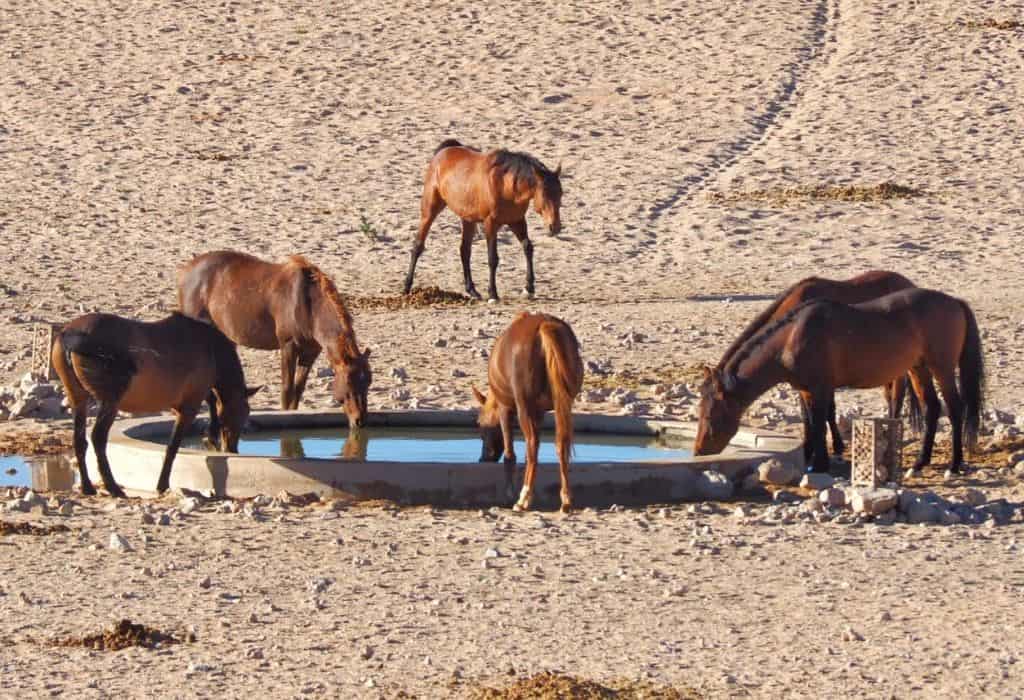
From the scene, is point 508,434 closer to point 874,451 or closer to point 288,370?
point 874,451

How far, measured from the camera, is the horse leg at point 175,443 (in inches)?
459

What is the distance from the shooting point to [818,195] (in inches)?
963

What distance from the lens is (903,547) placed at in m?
10.4

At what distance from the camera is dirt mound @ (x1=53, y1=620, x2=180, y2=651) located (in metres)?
8.58

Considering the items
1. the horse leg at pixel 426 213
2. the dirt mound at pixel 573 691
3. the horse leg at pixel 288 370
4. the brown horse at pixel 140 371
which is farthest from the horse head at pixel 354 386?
the horse leg at pixel 426 213

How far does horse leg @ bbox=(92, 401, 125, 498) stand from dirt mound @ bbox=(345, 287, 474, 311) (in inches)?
306

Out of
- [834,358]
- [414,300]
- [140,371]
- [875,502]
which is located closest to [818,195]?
[414,300]

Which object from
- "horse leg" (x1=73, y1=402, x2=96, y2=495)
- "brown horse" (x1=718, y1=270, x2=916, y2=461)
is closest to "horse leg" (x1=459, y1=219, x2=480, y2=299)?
"brown horse" (x1=718, y1=270, x2=916, y2=461)

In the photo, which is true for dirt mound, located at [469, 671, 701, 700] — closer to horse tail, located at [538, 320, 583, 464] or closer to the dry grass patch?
horse tail, located at [538, 320, 583, 464]

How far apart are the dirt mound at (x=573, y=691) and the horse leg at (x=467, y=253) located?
12161 millimetres

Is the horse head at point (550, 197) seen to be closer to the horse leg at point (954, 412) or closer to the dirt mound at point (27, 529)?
the horse leg at point (954, 412)

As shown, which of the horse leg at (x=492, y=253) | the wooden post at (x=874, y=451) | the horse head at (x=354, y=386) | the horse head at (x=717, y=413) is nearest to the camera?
the wooden post at (x=874, y=451)

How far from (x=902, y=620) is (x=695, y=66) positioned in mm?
22404

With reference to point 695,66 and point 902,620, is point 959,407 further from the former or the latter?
point 695,66
